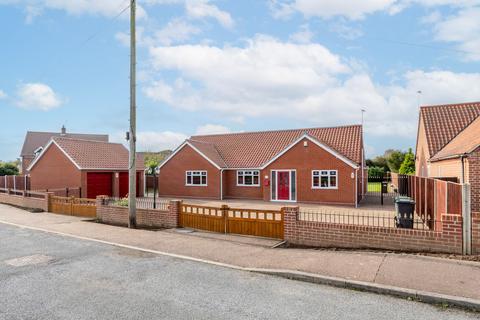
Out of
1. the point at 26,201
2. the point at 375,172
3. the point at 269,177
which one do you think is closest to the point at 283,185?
the point at 269,177

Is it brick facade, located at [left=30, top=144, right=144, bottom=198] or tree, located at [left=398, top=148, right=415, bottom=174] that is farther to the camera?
tree, located at [left=398, top=148, right=415, bottom=174]

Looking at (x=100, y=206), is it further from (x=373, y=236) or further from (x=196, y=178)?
(x=196, y=178)

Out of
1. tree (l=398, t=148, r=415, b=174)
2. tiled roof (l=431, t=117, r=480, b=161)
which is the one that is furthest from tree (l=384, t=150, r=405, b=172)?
tiled roof (l=431, t=117, r=480, b=161)

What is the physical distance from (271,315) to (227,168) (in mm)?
21320

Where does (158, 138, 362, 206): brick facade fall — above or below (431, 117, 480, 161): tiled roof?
below

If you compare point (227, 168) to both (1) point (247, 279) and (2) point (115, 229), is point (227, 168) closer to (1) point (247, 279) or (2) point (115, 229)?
(2) point (115, 229)

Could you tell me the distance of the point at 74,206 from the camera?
1702 centimetres

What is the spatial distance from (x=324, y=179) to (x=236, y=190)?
7.21m

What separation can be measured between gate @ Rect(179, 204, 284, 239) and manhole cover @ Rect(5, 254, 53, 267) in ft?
15.8

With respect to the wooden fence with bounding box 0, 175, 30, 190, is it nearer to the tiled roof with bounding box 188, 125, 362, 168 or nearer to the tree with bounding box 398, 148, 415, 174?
the tiled roof with bounding box 188, 125, 362, 168

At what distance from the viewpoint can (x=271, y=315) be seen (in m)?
5.30

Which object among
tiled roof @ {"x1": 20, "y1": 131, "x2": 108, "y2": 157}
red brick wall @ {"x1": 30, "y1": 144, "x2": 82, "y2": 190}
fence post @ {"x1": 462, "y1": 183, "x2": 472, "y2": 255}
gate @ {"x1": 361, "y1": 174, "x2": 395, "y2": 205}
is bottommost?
gate @ {"x1": 361, "y1": 174, "x2": 395, "y2": 205}

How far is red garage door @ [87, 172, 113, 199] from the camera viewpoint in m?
25.7

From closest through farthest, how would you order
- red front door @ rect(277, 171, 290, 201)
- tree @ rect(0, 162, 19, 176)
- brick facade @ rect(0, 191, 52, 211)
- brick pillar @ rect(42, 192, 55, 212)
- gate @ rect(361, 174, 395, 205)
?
brick pillar @ rect(42, 192, 55, 212) → brick facade @ rect(0, 191, 52, 211) → gate @ rect(361, 174, 395, 205) → red front door @ rect(277, 171, 290, 201) → tree @ rect(0, 162, 19, 176)
